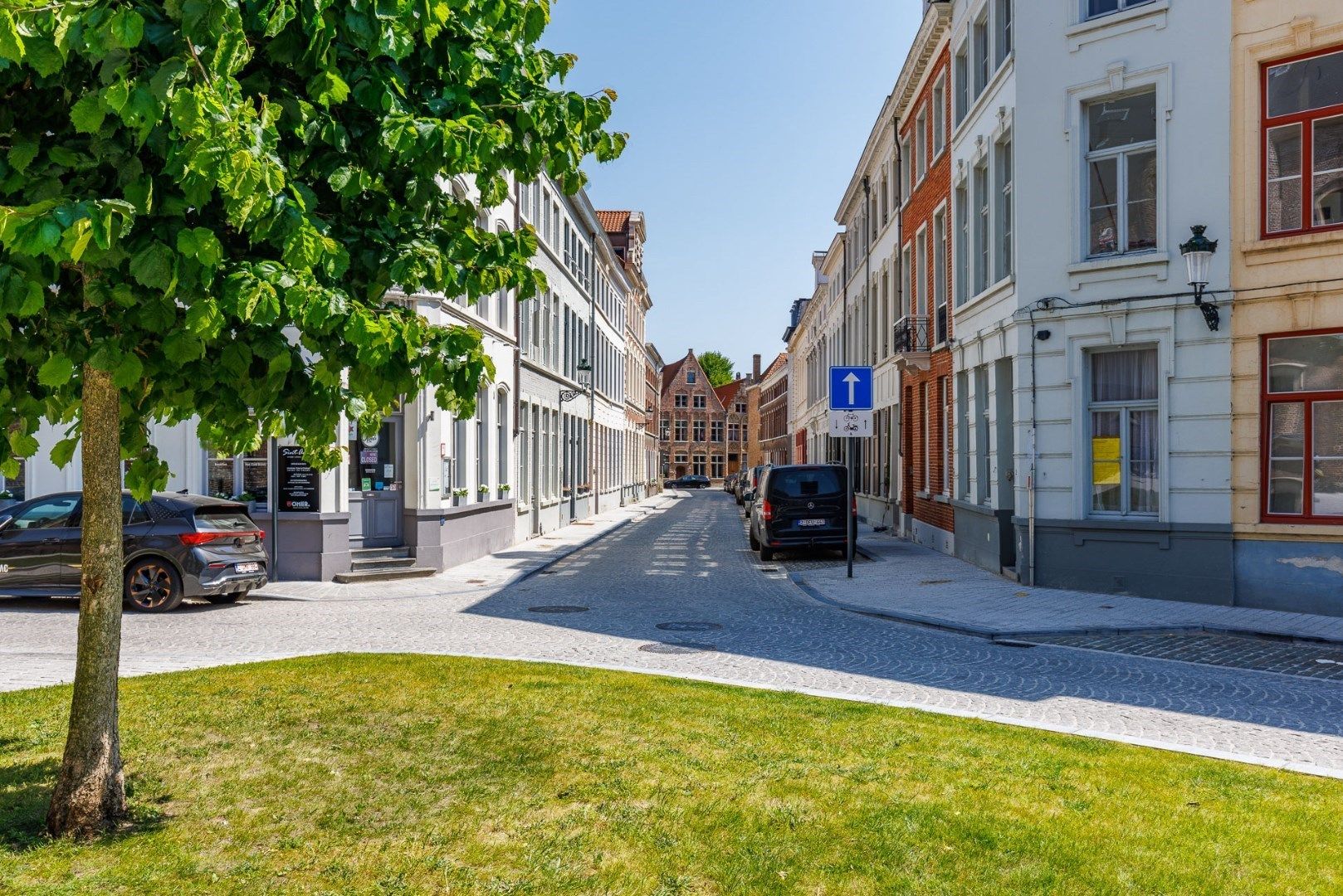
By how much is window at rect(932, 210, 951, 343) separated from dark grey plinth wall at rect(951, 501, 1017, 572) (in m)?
4.09

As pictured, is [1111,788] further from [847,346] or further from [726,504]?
[726,504]

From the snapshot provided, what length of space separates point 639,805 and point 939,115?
20309 millimetres

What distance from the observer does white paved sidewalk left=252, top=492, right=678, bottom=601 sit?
49.5 ft

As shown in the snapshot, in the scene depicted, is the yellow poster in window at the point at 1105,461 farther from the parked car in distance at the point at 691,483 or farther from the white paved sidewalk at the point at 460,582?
the parked car in distance at the point at 691,483

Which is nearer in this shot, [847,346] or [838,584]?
[838,584]

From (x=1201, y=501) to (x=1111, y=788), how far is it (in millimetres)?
9491

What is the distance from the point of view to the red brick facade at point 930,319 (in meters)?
21.3

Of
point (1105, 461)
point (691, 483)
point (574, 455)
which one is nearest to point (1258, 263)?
point (1105, 461)

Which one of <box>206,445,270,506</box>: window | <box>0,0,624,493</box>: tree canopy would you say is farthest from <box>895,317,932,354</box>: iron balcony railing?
Answer: <box>0,0,624,493</box>: tree canopy

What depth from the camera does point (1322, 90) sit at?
509 inches

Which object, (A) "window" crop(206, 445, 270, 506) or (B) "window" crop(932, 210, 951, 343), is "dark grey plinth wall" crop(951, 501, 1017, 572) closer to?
(B) "window" crop(932, 210, 951, 343)

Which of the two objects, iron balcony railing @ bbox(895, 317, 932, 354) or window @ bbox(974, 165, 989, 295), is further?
iron balcony railing @ bbox(895, 317, 932, 354)

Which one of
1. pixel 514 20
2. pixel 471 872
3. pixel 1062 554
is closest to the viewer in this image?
pixel 471 872

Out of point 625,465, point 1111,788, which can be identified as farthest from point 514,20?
point 625,465
